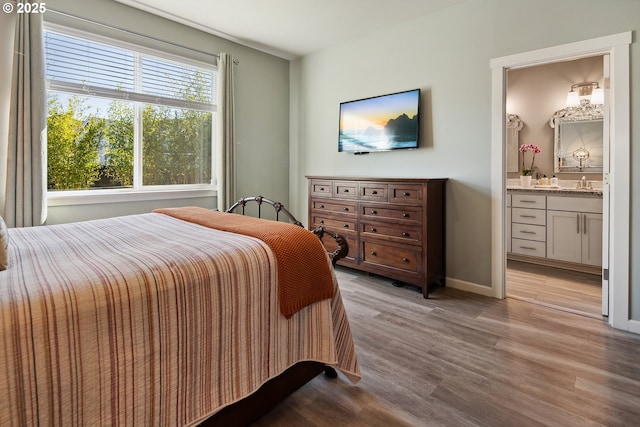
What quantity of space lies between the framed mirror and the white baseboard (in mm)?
2390

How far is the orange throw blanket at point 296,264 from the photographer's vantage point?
1466 mm

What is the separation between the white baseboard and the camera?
314cm

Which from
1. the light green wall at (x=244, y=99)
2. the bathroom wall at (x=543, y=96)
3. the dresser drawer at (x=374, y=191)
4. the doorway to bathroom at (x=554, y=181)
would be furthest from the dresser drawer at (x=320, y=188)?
the bathroom wall at (x=543, y=96)

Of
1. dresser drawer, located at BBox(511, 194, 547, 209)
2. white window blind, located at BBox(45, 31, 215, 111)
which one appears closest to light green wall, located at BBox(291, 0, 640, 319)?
dresser drawer, located at BBox(511, 194, 547, 209)

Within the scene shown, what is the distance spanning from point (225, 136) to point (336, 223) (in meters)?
1.68

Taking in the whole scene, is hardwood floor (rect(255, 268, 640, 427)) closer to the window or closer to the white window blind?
the window

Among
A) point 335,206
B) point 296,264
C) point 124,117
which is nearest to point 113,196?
point 124,117

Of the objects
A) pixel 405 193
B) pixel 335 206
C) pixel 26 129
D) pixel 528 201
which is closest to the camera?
pixel 26 129

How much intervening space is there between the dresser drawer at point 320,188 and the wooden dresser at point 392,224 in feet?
0.04

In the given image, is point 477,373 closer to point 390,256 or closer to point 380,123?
point 390,256

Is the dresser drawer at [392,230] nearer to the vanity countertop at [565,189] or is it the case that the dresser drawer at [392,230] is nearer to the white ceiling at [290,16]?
the vanity countertop at [565,189]

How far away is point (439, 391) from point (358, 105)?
318cm

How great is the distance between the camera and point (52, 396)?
90 centimetres

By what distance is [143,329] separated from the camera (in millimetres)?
1066
